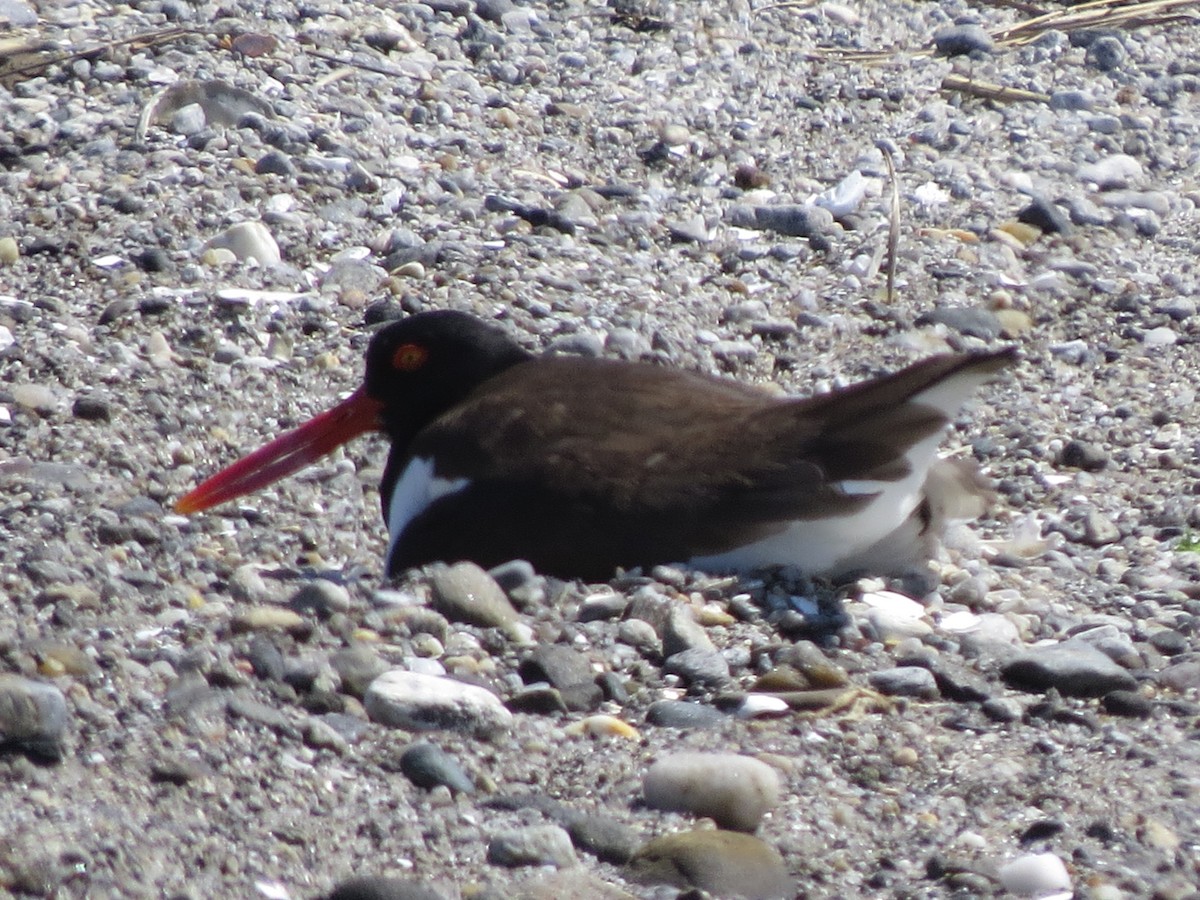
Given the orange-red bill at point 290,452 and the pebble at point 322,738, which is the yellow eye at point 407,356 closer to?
the orange-red bill at point 290,452

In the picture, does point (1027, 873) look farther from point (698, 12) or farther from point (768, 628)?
point (698, 12)

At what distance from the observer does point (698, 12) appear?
8.32 metres

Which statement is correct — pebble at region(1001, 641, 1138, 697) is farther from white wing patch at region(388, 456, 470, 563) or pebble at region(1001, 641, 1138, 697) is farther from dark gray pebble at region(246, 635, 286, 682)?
dark gray pebble at region(246, 635, 286, 682)

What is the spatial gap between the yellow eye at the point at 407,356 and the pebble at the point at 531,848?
2144 mm

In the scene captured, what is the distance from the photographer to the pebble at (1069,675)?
3709 mm

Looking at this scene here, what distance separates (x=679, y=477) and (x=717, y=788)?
1099 millimetres

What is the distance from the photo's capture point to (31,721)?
9.69 ft

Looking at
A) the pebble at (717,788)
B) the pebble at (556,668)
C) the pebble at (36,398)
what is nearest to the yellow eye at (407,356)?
the pebble at (36,398)

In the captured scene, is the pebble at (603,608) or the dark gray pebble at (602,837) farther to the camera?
the pebble at (603,608)

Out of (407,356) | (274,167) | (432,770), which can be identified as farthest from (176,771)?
(274,167)

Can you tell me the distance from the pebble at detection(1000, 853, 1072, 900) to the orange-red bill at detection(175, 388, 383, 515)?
2.34 meters

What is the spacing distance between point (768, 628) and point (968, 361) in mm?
734

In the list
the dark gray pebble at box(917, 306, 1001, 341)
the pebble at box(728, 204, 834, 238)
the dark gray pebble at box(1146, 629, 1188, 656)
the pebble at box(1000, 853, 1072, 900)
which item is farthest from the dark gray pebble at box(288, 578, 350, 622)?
the pebble at box(728, 204, 834, 238)

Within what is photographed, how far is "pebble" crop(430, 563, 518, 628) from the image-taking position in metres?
3.81
